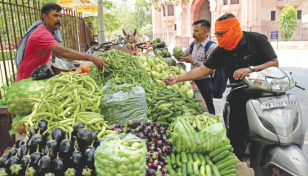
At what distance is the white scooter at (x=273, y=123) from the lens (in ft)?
8.66

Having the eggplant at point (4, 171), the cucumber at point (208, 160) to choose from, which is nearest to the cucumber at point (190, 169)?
the cucumber at point (208, 160)

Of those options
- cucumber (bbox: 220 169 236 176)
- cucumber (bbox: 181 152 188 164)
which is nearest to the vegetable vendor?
cucumber (bbox: 220 169 236 176)

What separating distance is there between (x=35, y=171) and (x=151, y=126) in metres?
1.29

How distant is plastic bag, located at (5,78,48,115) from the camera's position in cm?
301

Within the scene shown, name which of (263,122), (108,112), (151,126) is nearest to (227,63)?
(263,122)

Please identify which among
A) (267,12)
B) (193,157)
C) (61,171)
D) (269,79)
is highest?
(267,12)

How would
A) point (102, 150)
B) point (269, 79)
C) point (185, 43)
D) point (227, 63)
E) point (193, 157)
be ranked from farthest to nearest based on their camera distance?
point (185, 43) → point (227, 63) → point (269, 79) → point (193, 157) → point (102, 150)

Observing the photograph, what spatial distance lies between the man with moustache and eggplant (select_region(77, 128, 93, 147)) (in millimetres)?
1417

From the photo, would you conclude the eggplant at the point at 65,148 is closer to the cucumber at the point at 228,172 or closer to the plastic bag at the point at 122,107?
the plastic bag at the point at 122,107

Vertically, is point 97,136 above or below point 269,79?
below

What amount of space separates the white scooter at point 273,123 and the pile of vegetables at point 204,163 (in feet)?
1.52

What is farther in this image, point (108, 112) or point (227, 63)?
point (227, 63)

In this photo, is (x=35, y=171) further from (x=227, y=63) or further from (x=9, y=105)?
(x=227, y=63)

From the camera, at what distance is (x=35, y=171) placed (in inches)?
80.2
